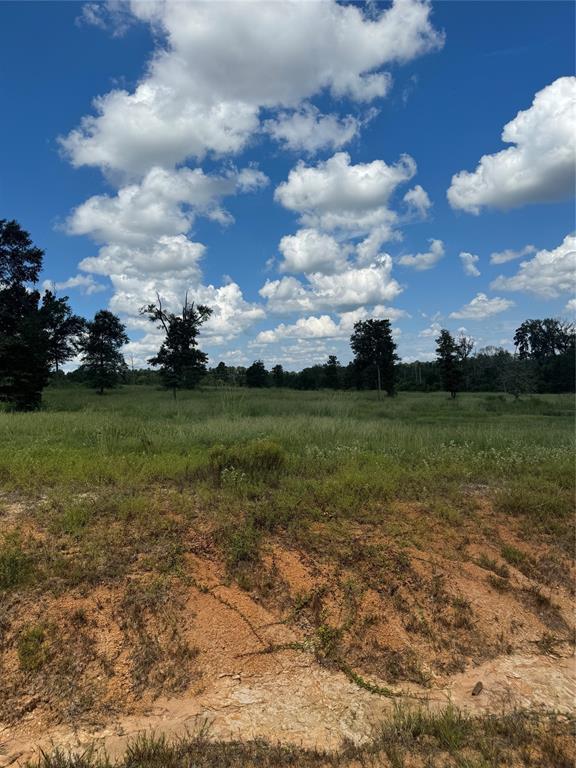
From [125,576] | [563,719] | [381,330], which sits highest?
[381,330]

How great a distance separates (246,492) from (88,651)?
3.13 metres

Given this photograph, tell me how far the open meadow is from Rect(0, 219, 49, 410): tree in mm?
21870

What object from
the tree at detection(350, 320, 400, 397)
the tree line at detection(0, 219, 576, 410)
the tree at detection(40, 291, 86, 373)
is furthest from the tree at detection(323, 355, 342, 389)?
the tree at detection(40, 291, 86, 373)

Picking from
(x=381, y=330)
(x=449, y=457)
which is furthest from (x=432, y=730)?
(x=381, y=330)

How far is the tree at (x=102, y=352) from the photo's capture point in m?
41.7

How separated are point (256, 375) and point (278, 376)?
8.37 meters

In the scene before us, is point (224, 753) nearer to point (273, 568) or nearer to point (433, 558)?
point (273, 568)

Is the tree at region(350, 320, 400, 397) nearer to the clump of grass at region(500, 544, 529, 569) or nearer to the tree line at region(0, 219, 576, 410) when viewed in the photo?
the tree line at region(0, 219, 576, 410)

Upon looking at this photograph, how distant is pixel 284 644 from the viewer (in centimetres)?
414

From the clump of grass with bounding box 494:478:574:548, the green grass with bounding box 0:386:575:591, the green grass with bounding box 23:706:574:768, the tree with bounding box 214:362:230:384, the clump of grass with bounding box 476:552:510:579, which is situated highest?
the tree with bounding box 214:362:230:384

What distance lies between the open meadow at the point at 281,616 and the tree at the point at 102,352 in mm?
36394

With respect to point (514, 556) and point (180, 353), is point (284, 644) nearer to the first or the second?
point (514, 556)

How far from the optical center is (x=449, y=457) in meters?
9.33

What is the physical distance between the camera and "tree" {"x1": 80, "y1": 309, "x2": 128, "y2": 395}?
137 ft
